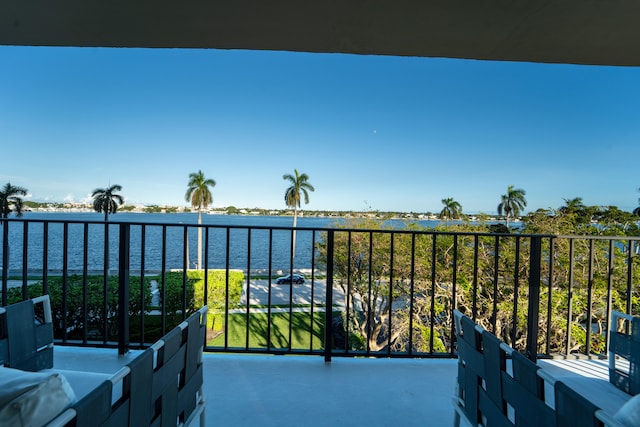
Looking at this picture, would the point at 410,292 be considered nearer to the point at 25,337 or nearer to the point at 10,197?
the point at 25,337

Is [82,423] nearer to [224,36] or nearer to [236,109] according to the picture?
[224,36]

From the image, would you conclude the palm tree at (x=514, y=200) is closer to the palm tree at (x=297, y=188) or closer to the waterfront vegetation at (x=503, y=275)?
the waterfront vegetation at (x=503, y=275)

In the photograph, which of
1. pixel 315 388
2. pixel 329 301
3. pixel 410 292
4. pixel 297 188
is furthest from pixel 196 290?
pixel 297 188

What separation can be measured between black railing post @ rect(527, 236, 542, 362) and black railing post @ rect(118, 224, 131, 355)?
281 centimetres

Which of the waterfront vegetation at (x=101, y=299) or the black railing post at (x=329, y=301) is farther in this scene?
the waterfront vegetation at (x=101, y=299)

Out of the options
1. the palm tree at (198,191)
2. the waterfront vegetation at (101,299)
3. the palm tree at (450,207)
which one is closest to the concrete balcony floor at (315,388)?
the waterfront vegetation at (101,299)

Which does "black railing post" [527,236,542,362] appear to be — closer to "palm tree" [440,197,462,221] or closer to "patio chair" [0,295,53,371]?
"patio chair" [0,295,53,371]

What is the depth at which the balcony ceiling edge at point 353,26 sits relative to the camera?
160cm

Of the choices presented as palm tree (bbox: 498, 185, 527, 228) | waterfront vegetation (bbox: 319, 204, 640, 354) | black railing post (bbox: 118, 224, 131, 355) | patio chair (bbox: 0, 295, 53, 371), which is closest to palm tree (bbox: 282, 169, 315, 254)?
palm tree (bbox: 498, 185, 527, 228)

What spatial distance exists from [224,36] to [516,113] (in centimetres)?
2220

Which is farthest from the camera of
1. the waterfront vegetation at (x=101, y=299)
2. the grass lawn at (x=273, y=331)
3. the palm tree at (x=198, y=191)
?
the palm tree at (x=198, y=191)

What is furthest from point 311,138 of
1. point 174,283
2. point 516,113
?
point 174,283

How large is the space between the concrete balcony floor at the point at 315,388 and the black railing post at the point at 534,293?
541 mm

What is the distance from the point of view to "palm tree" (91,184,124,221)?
92.7 feet
